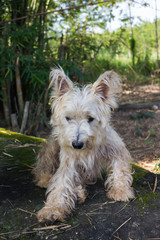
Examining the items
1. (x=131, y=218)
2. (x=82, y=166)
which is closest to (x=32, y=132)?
(x=82, y=166)

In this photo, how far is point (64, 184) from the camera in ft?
9.45

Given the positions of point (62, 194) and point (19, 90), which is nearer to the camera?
point (62, 194)

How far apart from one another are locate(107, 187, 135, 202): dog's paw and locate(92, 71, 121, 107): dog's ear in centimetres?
102

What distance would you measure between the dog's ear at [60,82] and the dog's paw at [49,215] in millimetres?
1394

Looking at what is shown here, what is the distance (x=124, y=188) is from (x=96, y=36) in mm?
6649

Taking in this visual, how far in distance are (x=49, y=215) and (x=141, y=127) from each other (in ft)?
15.7

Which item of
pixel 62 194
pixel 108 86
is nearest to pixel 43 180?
pixel 62 194

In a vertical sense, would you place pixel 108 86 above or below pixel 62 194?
above

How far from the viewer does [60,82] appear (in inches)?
117

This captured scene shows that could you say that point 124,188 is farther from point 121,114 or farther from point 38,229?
point 121,114

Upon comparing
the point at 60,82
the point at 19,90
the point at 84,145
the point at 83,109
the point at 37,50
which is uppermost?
the point at 37,50

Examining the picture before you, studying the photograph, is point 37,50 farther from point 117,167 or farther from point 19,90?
point 117,167

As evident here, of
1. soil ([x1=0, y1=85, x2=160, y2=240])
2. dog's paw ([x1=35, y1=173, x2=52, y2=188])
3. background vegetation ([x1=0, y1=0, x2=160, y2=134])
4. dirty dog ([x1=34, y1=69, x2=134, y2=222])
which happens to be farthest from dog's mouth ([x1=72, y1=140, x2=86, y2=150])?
background vegetation ([x1=0, y1=0, x2=160, y2=134])

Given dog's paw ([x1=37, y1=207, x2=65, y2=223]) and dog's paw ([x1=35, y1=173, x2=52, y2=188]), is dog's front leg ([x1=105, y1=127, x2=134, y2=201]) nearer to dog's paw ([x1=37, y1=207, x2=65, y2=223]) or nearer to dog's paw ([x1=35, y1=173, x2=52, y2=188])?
dog's paw ([x1=37, y1=207, x2=65, y2=223])
